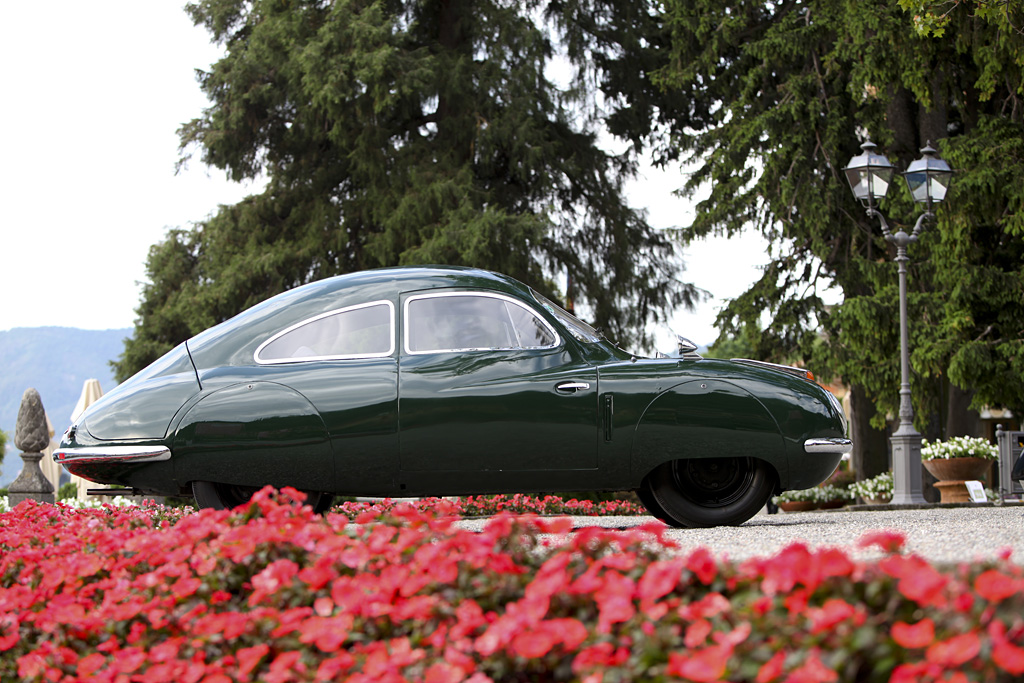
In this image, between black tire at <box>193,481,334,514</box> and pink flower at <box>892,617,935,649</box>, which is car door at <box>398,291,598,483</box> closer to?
black tire at <box>193,481,334,514</box>

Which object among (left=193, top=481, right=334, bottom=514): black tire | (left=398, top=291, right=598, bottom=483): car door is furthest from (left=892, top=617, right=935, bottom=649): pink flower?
(left=193, top=481, right=334, bottom=514): black tire

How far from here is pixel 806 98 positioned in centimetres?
1994

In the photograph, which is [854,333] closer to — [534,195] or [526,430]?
[534,195]

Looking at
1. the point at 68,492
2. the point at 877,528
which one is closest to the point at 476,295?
the point at 877,528

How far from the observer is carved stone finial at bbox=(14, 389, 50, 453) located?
11453mm

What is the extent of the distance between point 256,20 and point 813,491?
55.4 ft

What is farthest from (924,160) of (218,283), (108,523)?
(218,283)

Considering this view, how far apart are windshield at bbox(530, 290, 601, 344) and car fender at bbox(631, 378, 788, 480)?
699 mm

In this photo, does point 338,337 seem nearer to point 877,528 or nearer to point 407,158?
point 877,528

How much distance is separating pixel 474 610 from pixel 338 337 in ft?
13.0

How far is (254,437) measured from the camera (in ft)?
21.1

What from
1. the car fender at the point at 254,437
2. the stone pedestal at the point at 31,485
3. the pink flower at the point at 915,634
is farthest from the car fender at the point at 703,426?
the stone pedestal at the point at 31,485

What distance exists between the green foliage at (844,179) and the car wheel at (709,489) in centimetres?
1088

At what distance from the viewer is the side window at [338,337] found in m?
6.74
